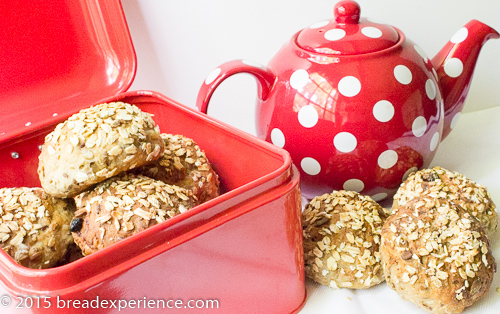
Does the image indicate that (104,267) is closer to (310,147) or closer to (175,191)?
(175,191)


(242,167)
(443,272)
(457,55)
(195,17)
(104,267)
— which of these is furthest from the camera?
(195,17)

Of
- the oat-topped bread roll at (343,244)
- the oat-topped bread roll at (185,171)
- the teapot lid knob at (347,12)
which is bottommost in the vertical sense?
the oat-topped bread roll at (343,244)

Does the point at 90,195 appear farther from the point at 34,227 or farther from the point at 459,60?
the point at 459,60

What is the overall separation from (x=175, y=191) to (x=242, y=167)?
0.43ft

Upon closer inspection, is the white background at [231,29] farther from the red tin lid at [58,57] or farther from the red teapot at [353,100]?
the red teapot at [353,100]

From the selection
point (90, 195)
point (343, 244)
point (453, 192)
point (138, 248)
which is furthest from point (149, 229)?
point (453, 192)

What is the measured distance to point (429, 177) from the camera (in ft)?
2.21

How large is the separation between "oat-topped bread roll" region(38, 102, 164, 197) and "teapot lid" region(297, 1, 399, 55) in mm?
270

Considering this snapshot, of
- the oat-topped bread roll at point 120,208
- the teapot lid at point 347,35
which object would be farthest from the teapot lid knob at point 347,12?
the oat-topped bread roll at point 120,208

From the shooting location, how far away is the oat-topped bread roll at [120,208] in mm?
503

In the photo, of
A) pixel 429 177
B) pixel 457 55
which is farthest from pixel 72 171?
pixel 457 55

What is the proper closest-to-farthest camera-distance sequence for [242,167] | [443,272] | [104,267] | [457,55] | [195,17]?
[104,267]
[443,272]
[242,167]
[457,55]
[195,17]

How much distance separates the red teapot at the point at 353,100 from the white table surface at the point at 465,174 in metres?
0.15

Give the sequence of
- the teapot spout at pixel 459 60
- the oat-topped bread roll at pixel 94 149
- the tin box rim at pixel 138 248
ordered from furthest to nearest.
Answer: the teapot spout at pixel 459 60, the oat-topped bread roll at pixel 94 149, the tin box rim at pixel 138 248
